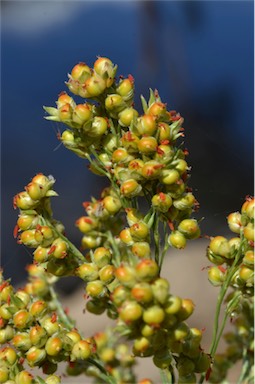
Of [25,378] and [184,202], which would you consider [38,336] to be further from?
[184,202]

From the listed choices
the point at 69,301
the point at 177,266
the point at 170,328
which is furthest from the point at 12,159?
the point at 170,328

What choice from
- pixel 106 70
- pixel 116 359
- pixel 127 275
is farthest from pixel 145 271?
pixel 116 359

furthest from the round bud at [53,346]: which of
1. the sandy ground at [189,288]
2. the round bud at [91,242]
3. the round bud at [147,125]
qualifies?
the sandy ground at [189,288]

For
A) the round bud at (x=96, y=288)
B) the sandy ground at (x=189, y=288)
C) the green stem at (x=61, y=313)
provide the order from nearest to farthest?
the round bud at (x=96, y=288) → the green stem at (x=61, y=313) → the sandy ground at (x=189, y=288)

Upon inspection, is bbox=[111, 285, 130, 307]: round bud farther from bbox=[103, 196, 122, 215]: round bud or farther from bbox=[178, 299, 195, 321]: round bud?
bbox=[103, 196, 122, 215]: round bud

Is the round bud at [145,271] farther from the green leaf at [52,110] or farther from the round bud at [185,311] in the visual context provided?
the green leaf at [52,110]
